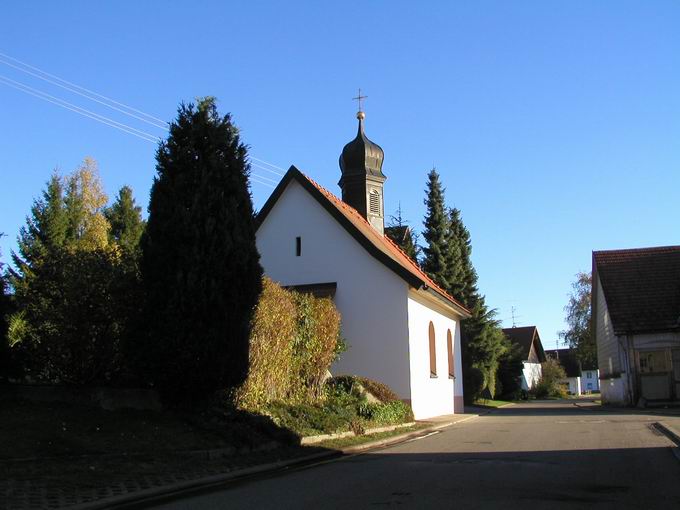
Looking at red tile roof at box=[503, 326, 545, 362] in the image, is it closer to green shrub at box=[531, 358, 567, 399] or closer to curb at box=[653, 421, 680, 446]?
green shrub at box=[531, 358, 567, 399]

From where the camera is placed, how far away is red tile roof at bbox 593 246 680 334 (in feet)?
98.1

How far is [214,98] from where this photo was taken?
1387 cm

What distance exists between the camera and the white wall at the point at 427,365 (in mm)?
22578

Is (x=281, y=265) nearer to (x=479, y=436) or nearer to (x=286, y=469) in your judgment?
(x=479, y=436)

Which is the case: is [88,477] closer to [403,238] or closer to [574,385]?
[403,238]

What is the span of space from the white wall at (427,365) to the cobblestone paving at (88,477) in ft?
40.0

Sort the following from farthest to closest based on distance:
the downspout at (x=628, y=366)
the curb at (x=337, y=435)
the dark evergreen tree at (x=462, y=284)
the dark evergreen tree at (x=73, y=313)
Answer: the dark evergreen tree at (x=462, y=284) < the downspout at (x=628, y=366) < the curb at (x=337, y=435) < the dark evergreen tree at (x=73, y=313)

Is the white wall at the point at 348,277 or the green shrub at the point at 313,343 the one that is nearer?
the green shrub at the point at 313,343

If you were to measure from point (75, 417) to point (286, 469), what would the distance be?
11.7ft

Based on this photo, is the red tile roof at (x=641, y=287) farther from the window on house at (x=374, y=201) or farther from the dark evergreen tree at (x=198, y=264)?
the dark evergreen tree at (x=198, y=264)

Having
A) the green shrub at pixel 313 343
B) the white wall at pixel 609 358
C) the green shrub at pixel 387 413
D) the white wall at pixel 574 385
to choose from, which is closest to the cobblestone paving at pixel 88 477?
the green shrub at pixel 313 343

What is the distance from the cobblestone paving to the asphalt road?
88cm

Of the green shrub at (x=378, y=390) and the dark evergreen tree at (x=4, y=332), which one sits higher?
the dark evergreen tree at (x=4, y=332)

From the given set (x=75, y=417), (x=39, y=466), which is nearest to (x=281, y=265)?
(x=75, y=417)
